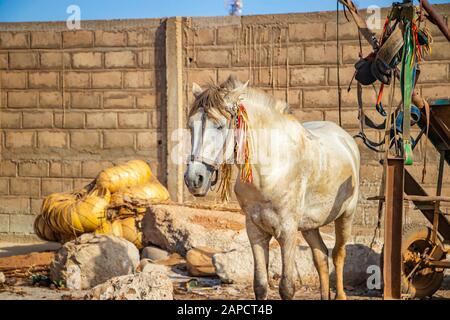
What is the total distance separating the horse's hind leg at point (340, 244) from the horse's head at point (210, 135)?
5.90 ft

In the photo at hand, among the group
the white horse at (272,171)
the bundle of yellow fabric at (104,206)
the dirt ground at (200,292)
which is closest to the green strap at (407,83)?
the white horse at (272,171)

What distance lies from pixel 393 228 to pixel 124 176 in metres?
4.74

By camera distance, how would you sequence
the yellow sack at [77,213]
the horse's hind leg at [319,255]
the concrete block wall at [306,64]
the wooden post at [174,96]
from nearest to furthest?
1. the horse's hind leg at [319,255]
2. the yellow sack at [77,213]
3. the concrete block wall at [306,64]
4. the wooden post at [174,96]

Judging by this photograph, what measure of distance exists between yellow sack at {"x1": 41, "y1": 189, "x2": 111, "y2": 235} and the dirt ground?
1298mm

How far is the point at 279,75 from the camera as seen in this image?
9.62 m

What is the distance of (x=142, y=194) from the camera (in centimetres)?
895

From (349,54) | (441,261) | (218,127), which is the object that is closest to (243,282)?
(441,261)

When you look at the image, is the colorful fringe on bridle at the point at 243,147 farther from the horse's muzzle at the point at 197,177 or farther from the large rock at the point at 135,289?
the large rock at the point at 135,289

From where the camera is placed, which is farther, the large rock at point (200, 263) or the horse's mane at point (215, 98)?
the large rock at point (200, 263)

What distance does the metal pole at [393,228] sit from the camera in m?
5.16

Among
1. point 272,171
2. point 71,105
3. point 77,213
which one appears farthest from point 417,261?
point 71,105

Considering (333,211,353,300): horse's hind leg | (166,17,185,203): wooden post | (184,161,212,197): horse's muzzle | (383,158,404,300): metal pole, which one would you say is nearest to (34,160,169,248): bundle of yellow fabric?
(166,17,185,203): wooden post

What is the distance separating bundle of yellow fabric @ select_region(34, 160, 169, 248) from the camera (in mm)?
8594

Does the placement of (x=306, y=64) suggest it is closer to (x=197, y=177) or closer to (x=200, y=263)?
(x=200, y=263)
